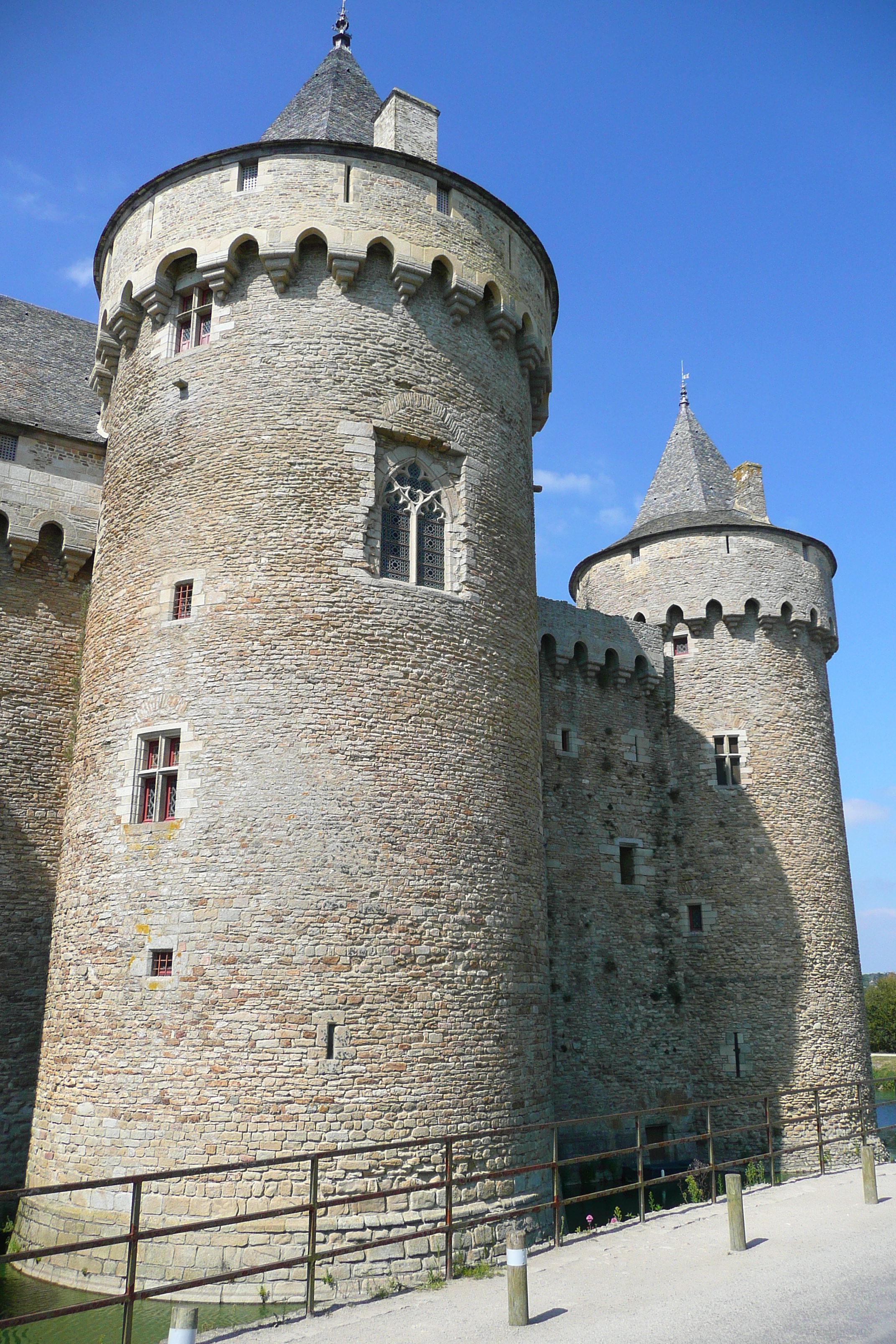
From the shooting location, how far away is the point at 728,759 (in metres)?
22.9

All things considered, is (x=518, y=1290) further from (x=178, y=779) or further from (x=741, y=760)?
(x=741, y=760)

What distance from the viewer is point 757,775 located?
22531 mm

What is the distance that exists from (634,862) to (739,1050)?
14.3 feet

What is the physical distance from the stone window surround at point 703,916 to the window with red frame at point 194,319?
1520 cm

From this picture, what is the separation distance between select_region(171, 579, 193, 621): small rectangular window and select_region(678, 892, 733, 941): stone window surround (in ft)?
44.4

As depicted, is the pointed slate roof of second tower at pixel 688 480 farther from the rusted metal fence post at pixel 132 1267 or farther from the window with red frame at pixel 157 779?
the rusted metal fence post at pixel 132 1267

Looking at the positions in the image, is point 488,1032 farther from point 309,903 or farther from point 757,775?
point 757,775

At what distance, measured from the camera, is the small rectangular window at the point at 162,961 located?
12000 millimetres

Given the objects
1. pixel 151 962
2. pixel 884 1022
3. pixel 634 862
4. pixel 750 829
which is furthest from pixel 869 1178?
pixel 884 1022

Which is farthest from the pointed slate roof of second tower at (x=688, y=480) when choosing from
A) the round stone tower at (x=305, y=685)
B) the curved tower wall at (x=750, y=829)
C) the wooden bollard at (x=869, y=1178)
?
the wooden bollard at (x=869, y=1178)

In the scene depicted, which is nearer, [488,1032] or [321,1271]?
[321,1271]

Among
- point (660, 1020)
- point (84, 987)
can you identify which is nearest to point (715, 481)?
point (660, 1020)

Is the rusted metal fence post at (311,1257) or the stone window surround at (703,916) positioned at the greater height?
the stone window surround at (703,916)

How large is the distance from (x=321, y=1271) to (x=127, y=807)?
5.91 meters
